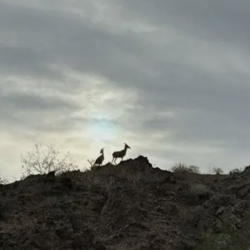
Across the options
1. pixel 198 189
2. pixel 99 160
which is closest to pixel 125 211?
pixel 198 189

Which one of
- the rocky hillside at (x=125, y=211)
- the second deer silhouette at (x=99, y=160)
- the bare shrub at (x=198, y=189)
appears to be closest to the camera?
the rocky hillside at (x=125, y=211)

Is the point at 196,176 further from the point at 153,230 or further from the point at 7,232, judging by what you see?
the point at 7,232

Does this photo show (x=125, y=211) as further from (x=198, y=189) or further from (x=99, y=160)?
(x=99, y=160)

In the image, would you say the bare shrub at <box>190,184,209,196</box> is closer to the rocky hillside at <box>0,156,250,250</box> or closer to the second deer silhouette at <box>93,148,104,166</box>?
the rocky hillside at <box>0,156,250,250</box>

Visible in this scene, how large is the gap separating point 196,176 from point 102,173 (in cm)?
384

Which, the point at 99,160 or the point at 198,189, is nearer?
the point at 198,189

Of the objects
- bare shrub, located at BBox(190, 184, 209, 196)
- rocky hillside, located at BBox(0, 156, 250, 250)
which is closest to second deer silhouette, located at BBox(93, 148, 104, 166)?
rocky hillside, located at BBox(0, 156, 250, 250)

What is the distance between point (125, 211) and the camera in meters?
19.6

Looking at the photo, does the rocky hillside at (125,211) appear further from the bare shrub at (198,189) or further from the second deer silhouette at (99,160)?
the second deer silhouette at (99,160)

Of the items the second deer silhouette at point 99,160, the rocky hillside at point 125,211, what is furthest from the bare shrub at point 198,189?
the second deer silhouette at point 99,160

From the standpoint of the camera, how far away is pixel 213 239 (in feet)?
58.1

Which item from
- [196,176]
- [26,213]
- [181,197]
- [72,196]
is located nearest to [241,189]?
[181,197]

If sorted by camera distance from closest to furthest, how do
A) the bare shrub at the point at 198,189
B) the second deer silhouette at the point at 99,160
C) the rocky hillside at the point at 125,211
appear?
the rocky hillside at the point at 125,211
the bare shrub at the point at 198,189
the second deer silhouette at the point at 99,160

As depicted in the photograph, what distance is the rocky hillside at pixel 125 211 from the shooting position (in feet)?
57.6
